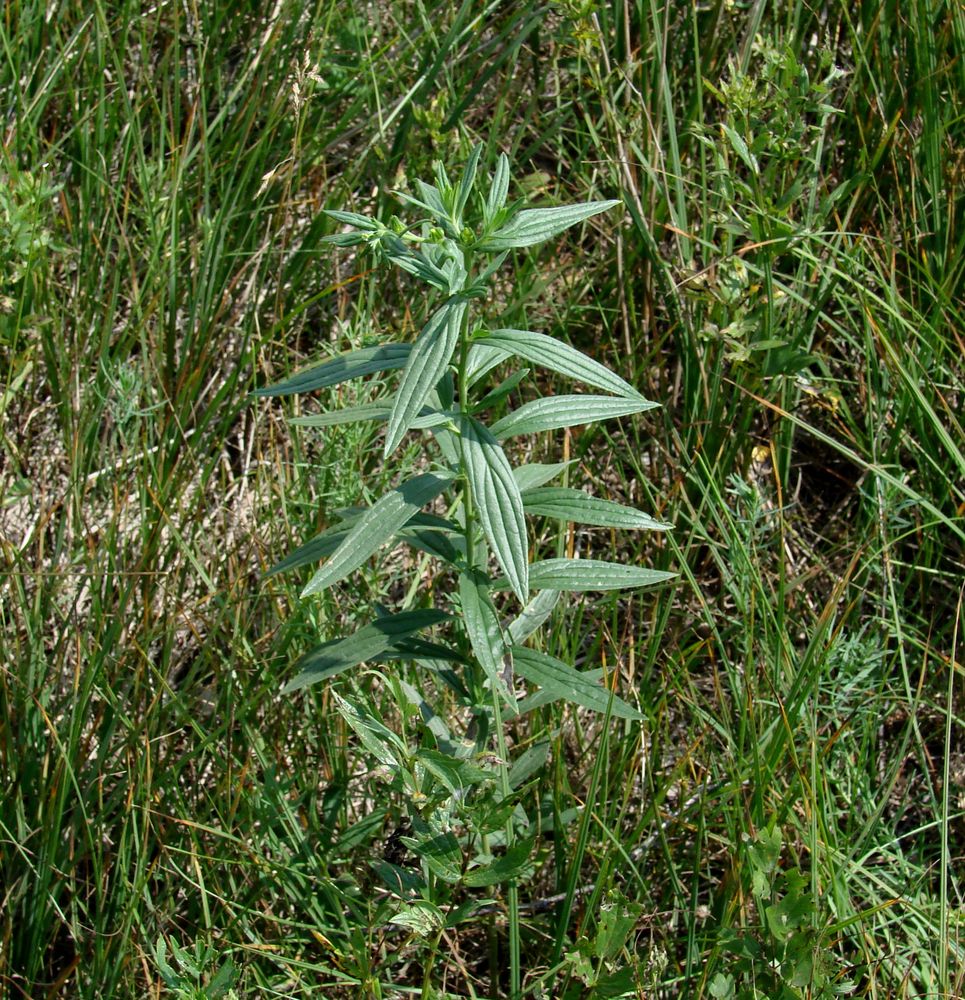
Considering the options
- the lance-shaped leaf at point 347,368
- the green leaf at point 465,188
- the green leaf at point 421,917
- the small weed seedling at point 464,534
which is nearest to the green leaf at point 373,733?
the small weed seedling at point 464,534

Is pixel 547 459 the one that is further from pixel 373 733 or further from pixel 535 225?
pixel 373 733

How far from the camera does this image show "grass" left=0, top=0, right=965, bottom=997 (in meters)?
2.02

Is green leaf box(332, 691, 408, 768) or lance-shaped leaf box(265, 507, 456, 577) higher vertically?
lance-shaped leaf box(265, 507, 456, 577)

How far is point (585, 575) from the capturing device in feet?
6.04

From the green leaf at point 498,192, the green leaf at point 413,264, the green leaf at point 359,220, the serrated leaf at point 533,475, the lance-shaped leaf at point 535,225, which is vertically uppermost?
the green leaf at point 498,192

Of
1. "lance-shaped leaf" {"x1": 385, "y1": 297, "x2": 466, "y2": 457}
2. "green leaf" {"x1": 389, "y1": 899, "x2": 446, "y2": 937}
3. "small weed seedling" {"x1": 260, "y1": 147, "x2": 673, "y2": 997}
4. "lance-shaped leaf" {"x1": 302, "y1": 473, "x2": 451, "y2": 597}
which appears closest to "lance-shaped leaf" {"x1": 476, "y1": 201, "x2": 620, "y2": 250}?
"small weed seedling" {"x1": 260, "y1": 147, "x2": 673, "y2": 997}

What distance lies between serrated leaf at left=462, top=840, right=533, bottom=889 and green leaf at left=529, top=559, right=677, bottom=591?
1.34ft

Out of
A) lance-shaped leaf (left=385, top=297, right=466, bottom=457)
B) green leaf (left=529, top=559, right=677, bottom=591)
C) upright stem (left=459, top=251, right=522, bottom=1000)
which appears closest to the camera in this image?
lance-shaped leaf (left=385, top=297, right=466, bottom=457)

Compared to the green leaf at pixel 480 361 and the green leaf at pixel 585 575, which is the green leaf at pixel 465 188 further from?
the green leaf at pixel 585 575

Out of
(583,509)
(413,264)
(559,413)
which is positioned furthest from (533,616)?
(413,264)

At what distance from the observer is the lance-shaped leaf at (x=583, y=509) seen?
1.75 meters

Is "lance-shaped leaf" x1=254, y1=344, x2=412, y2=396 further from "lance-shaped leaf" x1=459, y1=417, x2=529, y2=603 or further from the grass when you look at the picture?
the grass

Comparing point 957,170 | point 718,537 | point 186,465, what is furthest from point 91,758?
point 957,170

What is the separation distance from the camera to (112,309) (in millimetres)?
2672
